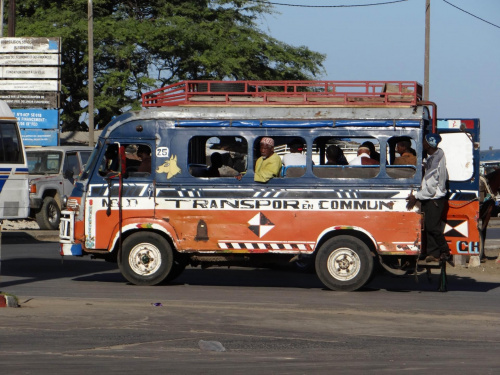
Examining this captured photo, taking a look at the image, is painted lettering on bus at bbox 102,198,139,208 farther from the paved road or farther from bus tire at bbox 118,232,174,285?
the paved road

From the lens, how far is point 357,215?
524 inches

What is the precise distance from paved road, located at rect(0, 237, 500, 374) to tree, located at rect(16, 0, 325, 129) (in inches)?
1066

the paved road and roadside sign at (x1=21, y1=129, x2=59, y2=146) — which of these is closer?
the paved road

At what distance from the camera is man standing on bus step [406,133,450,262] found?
13.0m

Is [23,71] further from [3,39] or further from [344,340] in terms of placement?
[344,340]

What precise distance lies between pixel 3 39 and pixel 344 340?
2764 cm

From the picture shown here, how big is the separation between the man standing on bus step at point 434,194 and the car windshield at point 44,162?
45.7ft

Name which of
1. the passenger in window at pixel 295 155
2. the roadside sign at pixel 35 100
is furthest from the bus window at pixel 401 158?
the roadside sign at pixel 35 100

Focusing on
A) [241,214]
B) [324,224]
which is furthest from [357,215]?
[241,214]

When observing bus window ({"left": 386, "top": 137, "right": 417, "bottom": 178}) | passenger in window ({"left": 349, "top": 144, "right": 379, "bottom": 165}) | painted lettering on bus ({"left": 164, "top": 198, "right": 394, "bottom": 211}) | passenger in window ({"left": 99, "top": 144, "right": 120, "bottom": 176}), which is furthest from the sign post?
bus window ({"left": 386, "top": 137, "right": 417, "bottom": 178})

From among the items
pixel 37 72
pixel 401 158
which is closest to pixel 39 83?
pixel 37 72

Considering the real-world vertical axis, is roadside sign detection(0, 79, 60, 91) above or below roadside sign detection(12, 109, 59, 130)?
above

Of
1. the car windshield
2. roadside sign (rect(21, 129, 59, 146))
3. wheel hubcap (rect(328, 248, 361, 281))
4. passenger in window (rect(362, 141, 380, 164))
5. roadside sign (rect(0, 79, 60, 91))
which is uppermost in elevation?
roadside sign (rect(0, 79, 60, 91))

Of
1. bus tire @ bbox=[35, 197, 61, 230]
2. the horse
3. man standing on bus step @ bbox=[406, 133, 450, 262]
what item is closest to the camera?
man standing on bus step @ bbox=[406, 133, 450, 262]
